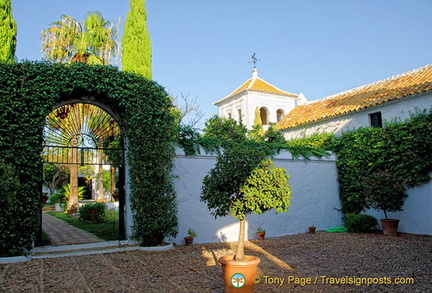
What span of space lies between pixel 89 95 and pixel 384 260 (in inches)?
278

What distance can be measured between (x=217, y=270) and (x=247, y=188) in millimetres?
1765

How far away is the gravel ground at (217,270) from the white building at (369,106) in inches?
209

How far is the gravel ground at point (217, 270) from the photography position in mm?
4555

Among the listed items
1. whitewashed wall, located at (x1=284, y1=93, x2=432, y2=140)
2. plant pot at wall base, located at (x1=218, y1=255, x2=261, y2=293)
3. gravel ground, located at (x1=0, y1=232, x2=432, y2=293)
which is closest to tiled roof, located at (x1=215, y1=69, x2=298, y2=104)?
whitewashed wall, located at (x1=284, y1=93, x2=432, y2=140)

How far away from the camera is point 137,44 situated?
10.4 m

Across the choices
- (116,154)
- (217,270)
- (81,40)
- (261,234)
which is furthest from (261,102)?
(217,270)

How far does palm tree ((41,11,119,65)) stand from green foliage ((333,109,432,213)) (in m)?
10.3

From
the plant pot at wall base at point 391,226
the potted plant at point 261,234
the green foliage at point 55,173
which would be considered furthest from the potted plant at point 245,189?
the green foliage at point 55,173

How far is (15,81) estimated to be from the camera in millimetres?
6449

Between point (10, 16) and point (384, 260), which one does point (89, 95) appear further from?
point (384, 260)

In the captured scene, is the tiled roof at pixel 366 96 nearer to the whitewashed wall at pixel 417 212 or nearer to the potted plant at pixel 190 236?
the whitewashed wall at pixel 417 212

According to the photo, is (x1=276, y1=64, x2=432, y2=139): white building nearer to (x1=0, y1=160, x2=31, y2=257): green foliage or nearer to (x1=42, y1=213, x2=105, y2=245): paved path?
(x1=42, y1=213, x2=105, y2=245): paved path

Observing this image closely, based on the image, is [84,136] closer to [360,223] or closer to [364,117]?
[360,223]

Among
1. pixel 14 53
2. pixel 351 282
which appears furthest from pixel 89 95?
pixel 351 282
